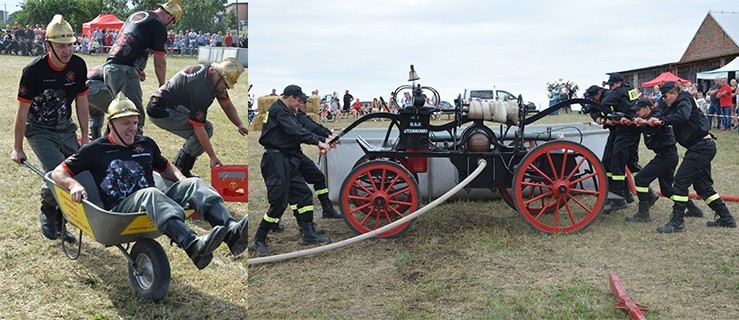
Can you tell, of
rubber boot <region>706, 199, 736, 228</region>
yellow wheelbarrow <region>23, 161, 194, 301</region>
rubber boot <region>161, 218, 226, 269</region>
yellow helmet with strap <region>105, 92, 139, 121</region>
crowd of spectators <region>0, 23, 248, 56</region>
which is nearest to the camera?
rubber boot <region>161, 218, 226, 269</region>

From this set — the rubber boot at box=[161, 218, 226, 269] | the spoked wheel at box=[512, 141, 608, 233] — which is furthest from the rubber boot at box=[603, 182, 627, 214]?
the rubber boot at box=[161, 218, 226, 269]

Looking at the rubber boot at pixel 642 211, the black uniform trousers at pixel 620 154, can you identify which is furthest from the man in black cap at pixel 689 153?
the black uniform trousers at pixel 620 154

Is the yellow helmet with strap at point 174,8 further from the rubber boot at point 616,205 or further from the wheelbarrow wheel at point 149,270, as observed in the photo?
the rubber boot at point 616,205

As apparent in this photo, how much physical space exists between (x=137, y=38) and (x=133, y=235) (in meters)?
2.39

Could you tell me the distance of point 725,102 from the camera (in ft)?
52.3

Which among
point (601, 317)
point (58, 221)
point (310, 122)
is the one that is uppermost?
point (310, 122)

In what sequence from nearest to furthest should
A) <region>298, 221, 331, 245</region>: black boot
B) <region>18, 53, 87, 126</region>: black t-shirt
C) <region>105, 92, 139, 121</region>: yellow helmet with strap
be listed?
<region>105, 92, 139, 121</region>: yellow helmet with strap → <region>18, 53, 87, 126</region>: black t-shirt → <region>298, 221, 331, 245</region>: black boot

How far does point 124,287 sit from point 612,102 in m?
5.04

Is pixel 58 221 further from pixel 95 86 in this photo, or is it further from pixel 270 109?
pixel 270 109

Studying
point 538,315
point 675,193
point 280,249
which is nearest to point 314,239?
point 280,249

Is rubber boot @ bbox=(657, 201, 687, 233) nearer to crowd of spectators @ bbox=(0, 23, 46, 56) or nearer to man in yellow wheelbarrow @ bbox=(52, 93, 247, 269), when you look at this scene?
man in yellow wheelbarrow @ bbox=(52, 93, 247, 269)

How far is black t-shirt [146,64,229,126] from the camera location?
483 centimetres

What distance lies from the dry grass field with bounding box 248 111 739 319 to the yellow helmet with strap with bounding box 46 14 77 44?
6.33ft

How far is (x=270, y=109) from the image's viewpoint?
16.7 feet
